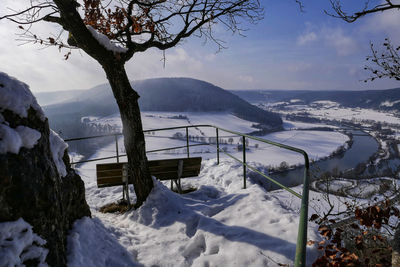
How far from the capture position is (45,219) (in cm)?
190

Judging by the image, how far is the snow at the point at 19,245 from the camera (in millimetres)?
1473

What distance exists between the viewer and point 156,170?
4.70m

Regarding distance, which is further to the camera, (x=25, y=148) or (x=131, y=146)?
(x=131, y=146)

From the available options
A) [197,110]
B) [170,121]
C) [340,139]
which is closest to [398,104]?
[340,139]

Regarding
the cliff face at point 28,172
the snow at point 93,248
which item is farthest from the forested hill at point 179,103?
the cliff face at point 28,172

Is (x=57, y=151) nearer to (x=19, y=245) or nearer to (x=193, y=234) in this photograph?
(x=19, y=245)

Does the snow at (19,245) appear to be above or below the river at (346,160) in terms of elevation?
above

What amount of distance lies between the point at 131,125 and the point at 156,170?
1198 mm

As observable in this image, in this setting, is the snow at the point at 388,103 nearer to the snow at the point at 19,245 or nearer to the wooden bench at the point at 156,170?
the wooden bench at the point at 156,170

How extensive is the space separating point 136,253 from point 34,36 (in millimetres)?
4194

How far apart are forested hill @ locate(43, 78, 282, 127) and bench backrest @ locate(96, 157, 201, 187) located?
119 meters

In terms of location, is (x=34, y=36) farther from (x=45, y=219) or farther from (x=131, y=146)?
(x=45, y=219)

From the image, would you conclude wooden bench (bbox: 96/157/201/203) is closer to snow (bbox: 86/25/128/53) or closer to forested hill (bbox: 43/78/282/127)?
snow (bbox: 86/25/128/53)

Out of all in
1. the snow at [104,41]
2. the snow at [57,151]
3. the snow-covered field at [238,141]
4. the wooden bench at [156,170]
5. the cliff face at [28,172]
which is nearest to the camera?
the cliff face at [28,172]
